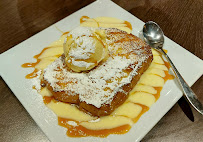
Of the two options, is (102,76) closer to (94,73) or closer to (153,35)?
(94,73)

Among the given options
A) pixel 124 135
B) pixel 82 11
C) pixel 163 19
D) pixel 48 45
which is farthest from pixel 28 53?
pixel 163 19

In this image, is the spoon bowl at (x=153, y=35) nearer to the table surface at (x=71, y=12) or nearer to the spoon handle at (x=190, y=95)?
the table surface at (x=71, y=12)

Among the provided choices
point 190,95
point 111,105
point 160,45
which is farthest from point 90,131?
point 160,45

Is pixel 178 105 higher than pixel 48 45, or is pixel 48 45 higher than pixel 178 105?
pixel 178 105

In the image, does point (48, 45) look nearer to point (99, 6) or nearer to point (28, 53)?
point (28, 53)

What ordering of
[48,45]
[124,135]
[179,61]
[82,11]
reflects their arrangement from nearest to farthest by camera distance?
[124,135]
[179,61]
[48,45]
[82,11]

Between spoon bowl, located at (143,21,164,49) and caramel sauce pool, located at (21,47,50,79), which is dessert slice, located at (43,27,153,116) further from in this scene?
spoon bowl, located at (143,21,164,49)

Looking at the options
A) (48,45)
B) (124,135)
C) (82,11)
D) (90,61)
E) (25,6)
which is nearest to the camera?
(124,135)
